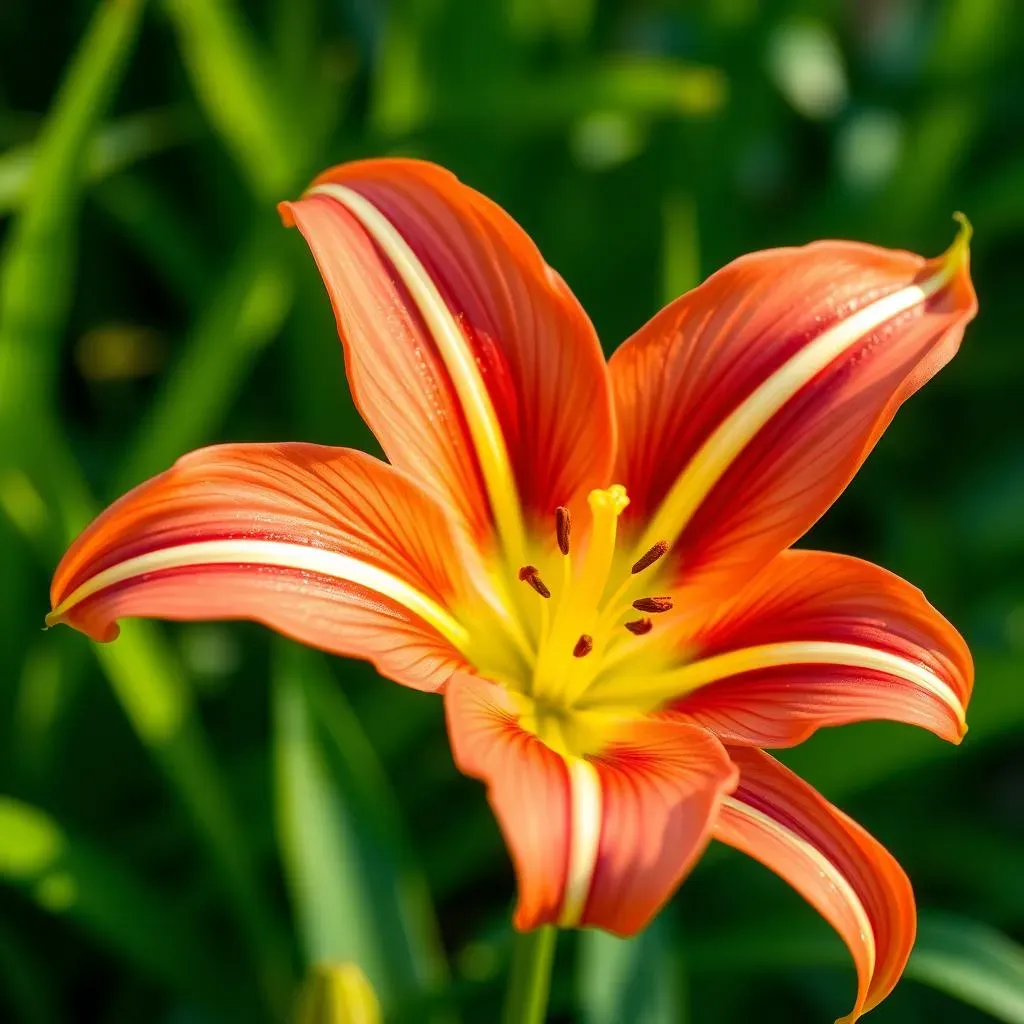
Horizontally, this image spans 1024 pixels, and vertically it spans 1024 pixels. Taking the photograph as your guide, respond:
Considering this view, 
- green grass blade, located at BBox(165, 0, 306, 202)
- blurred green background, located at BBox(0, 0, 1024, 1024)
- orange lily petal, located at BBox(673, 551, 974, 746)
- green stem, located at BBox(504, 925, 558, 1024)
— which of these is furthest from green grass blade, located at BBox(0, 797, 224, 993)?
green grass blade, located at BBox(165, 0, 306, 202)

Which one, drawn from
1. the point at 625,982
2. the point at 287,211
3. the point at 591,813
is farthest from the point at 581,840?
the point at 625,982

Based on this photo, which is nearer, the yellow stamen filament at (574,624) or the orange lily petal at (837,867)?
the orange lily petal at (837,867)

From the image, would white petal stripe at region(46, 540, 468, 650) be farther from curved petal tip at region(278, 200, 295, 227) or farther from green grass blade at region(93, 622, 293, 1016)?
green grass blade at region(93, 622, 293, 1016)

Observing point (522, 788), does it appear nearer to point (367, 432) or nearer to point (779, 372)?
point (779, 372)

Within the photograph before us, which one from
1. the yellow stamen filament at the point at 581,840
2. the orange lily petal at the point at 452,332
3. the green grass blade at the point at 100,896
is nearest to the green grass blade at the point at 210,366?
the green grass blade at the point at 100,896

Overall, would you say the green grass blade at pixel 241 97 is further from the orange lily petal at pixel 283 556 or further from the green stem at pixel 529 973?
the green stem at pixel 529 973

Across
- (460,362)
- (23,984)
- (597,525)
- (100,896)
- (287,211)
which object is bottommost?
(23,984)
